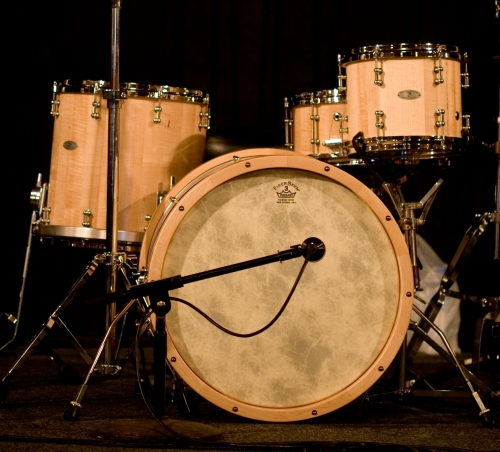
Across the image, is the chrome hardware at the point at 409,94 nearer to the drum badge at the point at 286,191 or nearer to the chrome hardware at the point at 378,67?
the chrome hardware at the point at 378,67

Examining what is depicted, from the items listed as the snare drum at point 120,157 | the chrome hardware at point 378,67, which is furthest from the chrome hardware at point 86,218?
the chrome hardware at point 378,67

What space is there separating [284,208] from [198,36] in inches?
104

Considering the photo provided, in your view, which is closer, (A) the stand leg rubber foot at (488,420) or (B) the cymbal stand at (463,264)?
(A) the stand leg rubber foot at (488,420)

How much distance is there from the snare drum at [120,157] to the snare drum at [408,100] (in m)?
0.88

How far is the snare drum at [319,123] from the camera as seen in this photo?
155 inches

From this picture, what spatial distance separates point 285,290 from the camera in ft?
10.6

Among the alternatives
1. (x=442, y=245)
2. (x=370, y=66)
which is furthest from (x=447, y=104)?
(x=442, y=245)

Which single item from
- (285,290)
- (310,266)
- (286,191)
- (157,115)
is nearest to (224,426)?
(285,290)

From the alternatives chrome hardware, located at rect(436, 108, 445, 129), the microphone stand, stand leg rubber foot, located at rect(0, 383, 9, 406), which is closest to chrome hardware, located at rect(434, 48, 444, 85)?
chrome hardware, located at rect(436, 108, 445, 129)

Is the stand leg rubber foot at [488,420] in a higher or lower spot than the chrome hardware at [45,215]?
lower

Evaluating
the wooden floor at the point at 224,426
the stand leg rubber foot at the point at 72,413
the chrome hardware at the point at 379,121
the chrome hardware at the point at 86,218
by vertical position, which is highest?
the chrome hardware at the point at 379,121

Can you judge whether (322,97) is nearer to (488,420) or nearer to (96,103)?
(96,103)

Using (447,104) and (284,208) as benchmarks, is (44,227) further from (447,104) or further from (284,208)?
(447,104)

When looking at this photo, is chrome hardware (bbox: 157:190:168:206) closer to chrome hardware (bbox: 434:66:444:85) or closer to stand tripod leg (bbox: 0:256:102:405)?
stand tripod leg (bbox: 0:256:102:405)
